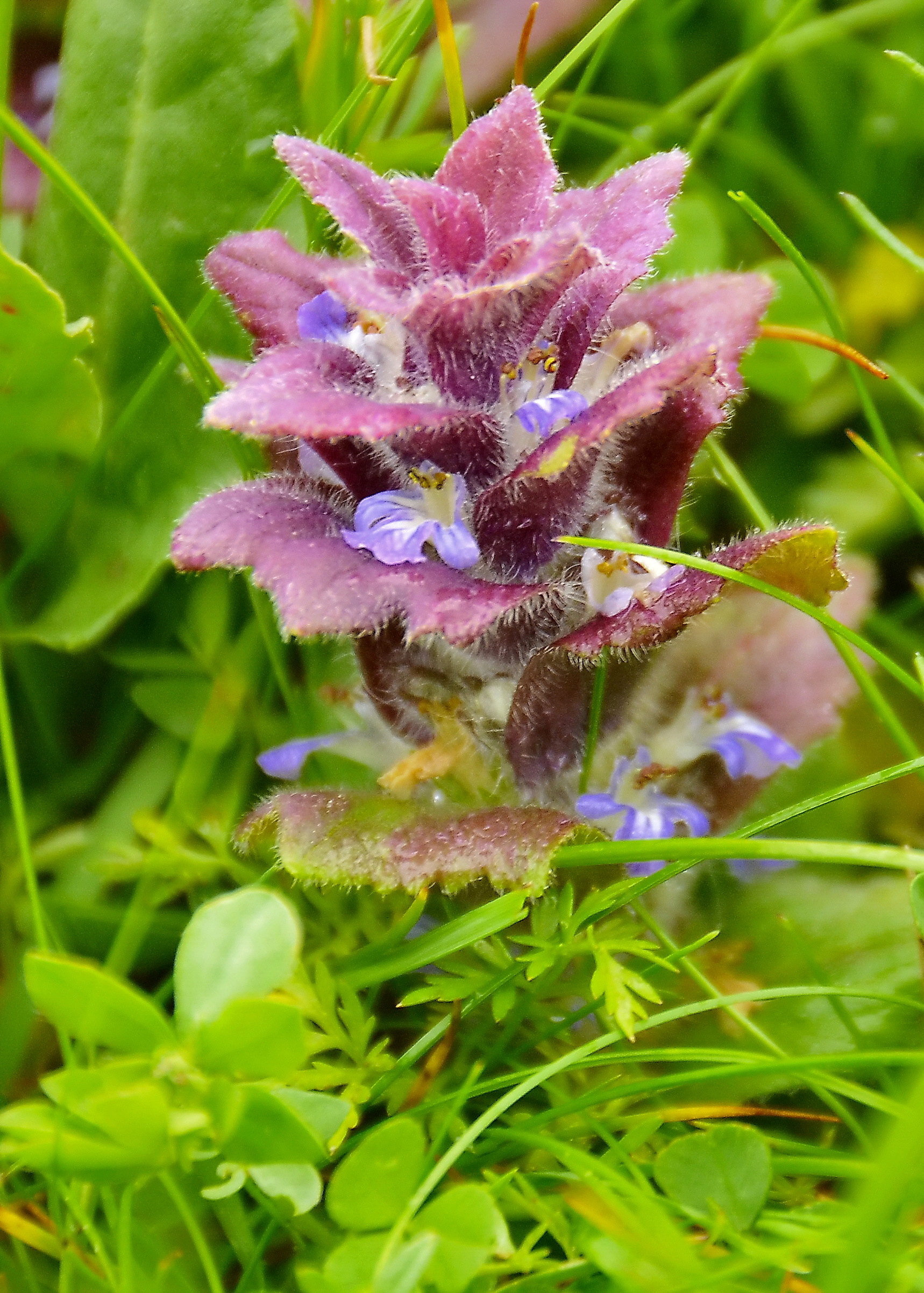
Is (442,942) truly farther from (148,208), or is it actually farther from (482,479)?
(148,208)

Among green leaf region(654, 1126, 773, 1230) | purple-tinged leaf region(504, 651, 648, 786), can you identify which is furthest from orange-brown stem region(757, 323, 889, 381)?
green leaf region(654, 1126, 773, 1230)

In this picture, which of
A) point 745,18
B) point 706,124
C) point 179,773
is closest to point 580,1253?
point 179,773

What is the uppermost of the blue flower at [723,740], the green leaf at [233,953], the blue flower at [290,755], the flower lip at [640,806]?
the green leaf at [233,953]

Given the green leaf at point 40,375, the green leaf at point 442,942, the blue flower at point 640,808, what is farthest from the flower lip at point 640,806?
the green leaf at point 40,375

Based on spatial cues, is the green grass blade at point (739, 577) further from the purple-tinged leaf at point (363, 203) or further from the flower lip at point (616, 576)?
the purple-tinged leaf at point (363, 203)

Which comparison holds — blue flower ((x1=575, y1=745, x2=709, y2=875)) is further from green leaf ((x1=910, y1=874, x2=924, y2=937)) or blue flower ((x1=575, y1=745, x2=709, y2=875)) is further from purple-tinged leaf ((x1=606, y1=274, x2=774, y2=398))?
purple-tinged leaf ((x1=606, y1=274, x2=774, y2=398))

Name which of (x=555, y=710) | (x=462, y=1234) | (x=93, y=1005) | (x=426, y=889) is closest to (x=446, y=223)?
(x=555, y=710)
